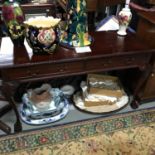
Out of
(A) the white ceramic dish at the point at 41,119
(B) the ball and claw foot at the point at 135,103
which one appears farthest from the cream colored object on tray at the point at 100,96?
(A) the white ceramic dish at the point at 41,119

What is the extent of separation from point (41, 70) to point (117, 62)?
529 mm

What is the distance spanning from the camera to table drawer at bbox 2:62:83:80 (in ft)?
4.64

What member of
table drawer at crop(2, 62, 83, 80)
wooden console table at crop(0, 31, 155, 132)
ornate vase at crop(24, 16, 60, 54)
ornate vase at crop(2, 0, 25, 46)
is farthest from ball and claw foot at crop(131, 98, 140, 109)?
ornate vase at crop(2, 0, 25, 46)

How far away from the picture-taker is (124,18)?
5.55 feet

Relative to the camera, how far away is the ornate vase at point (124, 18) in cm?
168

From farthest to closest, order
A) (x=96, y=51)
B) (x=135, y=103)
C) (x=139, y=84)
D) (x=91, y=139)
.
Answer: (x=135, y=103) → (x=139, y=84) → (x=91, y=139) → (x=96, y=51)

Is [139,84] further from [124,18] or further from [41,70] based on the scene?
[41,70]

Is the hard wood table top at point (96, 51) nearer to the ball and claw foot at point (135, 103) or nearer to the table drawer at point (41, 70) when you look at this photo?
the table drawer at point (41, 70)

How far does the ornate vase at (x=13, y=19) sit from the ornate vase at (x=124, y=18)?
2.33ft

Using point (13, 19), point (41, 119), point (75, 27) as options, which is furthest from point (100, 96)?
point (13, 19)

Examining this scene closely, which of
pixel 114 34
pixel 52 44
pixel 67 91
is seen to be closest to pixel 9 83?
pixel 52 44

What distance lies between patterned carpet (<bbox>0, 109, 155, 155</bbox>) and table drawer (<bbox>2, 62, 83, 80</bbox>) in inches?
17.8

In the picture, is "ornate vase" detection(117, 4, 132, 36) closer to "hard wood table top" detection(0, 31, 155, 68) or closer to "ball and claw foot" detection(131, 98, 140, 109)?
"hard wood table top" detection(0, 31, 155, 68)

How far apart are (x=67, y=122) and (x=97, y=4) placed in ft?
3.21
